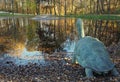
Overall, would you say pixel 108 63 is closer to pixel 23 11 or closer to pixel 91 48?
pixel 91 48

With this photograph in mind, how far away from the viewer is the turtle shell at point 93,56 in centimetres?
1180

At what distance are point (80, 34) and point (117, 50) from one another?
566 centimetres

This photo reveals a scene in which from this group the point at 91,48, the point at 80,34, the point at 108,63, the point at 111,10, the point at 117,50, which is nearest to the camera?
the point at 108,63

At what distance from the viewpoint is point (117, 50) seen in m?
20.5

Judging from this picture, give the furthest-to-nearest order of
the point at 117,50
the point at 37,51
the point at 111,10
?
1. the point at 111,10
2. the point at 37,51
3. the point at 117,50

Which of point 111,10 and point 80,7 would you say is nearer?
point 111,10

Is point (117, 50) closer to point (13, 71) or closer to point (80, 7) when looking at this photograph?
point (13, 71)

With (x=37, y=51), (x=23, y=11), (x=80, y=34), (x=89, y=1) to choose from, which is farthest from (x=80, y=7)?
(x=80, y=34)

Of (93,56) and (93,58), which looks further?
(93,56)

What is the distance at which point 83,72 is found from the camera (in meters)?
13.4

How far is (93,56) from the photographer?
12.3 metres

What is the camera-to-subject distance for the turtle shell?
11.8 m

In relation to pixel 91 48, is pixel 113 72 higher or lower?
lower

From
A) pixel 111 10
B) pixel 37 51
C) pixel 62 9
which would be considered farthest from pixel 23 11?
pixel 37 51
